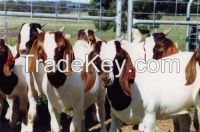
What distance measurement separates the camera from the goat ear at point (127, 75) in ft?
16.9

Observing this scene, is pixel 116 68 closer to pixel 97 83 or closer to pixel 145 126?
pixel 145 126

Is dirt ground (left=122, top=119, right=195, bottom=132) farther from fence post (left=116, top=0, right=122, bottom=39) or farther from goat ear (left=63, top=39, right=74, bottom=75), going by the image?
goat ear (left=63, top=39, right=74, bottom=75)

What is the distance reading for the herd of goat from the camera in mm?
5277

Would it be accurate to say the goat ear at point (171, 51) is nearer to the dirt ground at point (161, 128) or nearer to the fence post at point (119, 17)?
the dirt ground at point (161, 128)

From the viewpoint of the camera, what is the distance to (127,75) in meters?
5.25

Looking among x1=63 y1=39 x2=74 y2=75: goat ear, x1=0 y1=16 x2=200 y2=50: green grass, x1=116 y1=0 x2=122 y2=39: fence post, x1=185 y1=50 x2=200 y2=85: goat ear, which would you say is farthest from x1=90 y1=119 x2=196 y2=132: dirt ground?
x1=0 y1=16 x2=200 y2=50: green grass

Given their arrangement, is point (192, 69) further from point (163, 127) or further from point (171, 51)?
point (163, 127)

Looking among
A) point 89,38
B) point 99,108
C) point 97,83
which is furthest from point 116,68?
point 89,38

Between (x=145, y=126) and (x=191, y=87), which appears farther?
(x=191, y=87)

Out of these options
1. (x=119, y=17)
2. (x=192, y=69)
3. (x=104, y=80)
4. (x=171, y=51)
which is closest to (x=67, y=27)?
(x=119, y=17)

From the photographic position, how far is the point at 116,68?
200 inches

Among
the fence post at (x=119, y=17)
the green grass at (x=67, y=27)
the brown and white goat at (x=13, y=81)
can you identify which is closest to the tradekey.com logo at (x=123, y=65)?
the brown and white goat at (x=13, y=81)

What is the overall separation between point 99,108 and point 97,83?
2.50 feet

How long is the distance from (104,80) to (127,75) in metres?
0.38
